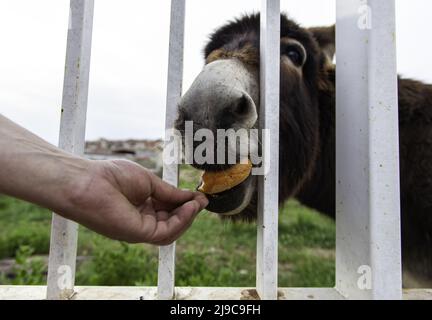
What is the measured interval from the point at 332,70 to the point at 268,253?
1872mm

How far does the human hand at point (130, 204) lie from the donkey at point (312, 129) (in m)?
0.32

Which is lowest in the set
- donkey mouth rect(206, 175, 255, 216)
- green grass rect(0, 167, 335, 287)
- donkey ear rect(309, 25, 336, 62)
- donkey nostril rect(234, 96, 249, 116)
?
green grass rect(0, 167, 335, 287)

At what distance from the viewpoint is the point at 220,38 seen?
2.24 m

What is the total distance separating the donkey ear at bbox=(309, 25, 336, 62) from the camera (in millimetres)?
2588

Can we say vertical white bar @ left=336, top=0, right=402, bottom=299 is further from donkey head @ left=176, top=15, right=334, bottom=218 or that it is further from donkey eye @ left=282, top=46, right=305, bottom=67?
donkey eye @ left=282, top=46, right=305, bottom=67

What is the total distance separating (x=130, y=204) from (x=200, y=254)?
9.74 ft

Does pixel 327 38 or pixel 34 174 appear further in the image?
pixel 327 38

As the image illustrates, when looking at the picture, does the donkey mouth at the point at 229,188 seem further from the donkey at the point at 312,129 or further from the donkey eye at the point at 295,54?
the donkey eye at the point at 295,54

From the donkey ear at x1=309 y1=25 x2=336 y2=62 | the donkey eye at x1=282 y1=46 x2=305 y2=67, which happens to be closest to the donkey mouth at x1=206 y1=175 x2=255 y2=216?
the donkey eye at x1=282 y1=46 x2=305 y2=67

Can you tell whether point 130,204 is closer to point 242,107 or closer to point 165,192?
point 165,192

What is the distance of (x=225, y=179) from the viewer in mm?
1231

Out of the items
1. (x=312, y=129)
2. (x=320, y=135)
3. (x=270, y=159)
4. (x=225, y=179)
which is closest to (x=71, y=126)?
(x=225, y=179)
